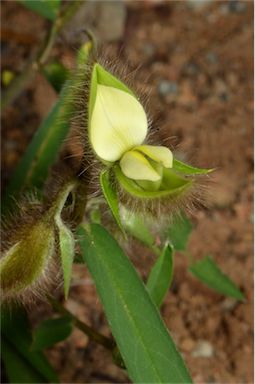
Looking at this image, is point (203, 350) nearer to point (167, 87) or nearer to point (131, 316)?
point (131, 316)

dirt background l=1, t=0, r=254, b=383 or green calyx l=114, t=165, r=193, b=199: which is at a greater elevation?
green calyx l=114, t=165, r=193, b=199

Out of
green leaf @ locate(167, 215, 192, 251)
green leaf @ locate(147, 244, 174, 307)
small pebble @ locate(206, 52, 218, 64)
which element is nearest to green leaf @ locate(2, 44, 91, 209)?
green leaf @ locate(167, 215, 192, 251)

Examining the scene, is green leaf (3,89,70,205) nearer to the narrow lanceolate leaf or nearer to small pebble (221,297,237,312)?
the narrow lanceolate leaf

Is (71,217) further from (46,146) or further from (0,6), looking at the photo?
(0,6)

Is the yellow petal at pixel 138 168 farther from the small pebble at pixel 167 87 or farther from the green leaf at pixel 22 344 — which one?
the small pebble at pixel 167 87

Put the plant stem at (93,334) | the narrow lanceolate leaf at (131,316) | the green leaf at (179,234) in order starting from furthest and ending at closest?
the green leaf at (179,234) → the plant stem at (93,334) → the narrow lanceolate leaf at (131,316)

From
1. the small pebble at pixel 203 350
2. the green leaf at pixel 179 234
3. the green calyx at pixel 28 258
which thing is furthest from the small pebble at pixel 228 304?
the green calyx at pixel 28 258
